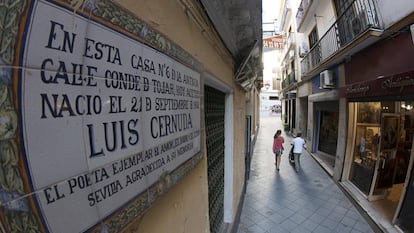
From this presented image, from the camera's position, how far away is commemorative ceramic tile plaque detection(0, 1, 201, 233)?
53 cm

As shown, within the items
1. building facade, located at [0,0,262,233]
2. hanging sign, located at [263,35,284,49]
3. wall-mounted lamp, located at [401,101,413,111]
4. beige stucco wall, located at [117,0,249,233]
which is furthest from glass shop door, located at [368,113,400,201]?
hanging sign, located at [263,35,284,49]

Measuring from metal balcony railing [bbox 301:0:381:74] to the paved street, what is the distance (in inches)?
186

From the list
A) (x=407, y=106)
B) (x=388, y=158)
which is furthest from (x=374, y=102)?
(x=388, y=158)

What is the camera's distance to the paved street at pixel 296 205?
479 centimetres

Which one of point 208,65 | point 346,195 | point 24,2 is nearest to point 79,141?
point 24,2

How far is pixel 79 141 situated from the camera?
673 mm

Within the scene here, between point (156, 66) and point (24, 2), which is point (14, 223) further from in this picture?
point (156, 66)

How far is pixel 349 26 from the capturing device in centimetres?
652

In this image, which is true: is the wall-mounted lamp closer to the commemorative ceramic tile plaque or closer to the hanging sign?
the commemorative ceramic tile plaque

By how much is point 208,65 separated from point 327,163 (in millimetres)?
9055

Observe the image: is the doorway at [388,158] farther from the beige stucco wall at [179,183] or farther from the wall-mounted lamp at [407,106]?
the beige stucco wall at [179,183]

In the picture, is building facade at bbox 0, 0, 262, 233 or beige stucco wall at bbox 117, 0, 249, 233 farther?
beige stucco wall at bbox 117, 0, 249, 233

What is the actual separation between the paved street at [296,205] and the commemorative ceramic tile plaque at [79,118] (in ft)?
15.1

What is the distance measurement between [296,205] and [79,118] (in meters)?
6.42
